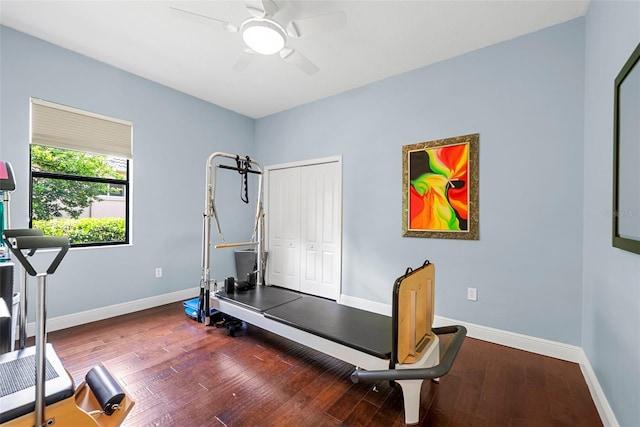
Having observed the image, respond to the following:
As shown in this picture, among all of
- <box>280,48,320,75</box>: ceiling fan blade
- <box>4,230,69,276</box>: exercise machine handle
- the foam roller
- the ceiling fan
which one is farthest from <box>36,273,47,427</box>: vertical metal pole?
<box>280,48,320,75</box>: ceiling fan blade

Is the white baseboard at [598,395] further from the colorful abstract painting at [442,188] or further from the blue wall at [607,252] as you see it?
the colorful abstract painting at [442,188]

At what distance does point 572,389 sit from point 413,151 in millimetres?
2442

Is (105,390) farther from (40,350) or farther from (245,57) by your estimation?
(245,57)

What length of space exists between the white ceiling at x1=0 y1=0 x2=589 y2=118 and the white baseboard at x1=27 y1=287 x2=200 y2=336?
9.22ft

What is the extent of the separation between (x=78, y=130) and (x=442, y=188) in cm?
400

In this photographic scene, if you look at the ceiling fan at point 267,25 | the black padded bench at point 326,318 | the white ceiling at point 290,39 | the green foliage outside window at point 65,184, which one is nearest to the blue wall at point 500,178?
the white ceiling at point 290,39

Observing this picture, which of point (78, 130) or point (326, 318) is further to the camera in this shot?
point (78, 130)

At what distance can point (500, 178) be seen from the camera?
2715 millimetres

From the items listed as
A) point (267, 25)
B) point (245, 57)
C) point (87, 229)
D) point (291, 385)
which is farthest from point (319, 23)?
point (87, 229)

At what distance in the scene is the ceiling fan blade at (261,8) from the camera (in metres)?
2.02

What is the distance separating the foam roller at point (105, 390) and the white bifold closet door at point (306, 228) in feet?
9.24

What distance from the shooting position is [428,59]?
304 cm

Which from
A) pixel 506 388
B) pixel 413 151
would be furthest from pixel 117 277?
pixel 506 388

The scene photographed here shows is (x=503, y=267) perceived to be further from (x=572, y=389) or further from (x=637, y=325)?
(x=637, y=325)
